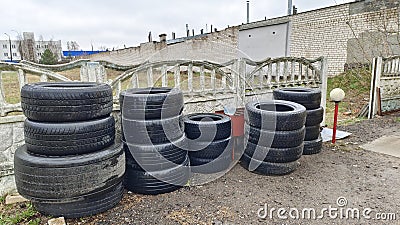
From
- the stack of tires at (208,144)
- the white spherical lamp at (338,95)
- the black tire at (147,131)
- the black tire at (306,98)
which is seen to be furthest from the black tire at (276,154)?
the white spherical lamp at (338,95)

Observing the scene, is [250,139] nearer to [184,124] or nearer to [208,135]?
[208,135]

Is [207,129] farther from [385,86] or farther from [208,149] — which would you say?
[385,86]

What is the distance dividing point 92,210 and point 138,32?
65.9 ft

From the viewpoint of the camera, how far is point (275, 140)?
2.92 m

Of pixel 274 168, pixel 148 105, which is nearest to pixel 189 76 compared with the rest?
pixel 148 105

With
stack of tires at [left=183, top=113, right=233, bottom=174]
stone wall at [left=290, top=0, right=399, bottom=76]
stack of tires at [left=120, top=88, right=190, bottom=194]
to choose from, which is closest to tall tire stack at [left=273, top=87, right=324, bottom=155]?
stack of tires at [left=183, top=113, right=233, bottom=174]

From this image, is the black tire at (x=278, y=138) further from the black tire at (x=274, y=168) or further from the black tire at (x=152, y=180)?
the black tire at (x=152, y=180)

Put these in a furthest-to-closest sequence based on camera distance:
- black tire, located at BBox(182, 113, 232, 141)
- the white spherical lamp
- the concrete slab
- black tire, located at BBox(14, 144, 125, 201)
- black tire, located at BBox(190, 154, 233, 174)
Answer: the white spherical lamp
the concrete slab
black tire, located at BBox(190, 154, 233, 174)
black tire, located at BBox(182, 113, 232, 141)
black tire, located at BBox(14, 144, 125, 201)

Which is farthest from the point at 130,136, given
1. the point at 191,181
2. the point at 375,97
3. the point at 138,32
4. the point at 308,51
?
the point at 138,32

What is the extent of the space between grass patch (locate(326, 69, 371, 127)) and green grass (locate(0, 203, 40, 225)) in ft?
20.0

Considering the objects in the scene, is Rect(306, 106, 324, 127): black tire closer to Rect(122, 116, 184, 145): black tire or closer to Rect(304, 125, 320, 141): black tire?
Rect(304, 125, 320, 141): black tire

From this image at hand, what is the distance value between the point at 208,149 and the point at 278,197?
950 millimetres

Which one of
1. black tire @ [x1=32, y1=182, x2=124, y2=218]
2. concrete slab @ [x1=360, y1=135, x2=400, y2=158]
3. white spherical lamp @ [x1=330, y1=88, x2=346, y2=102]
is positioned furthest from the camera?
white spherical lamp @ [x1=330, y1=88, x2=346, y2=102]

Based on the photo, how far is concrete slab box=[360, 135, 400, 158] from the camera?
3.76m
